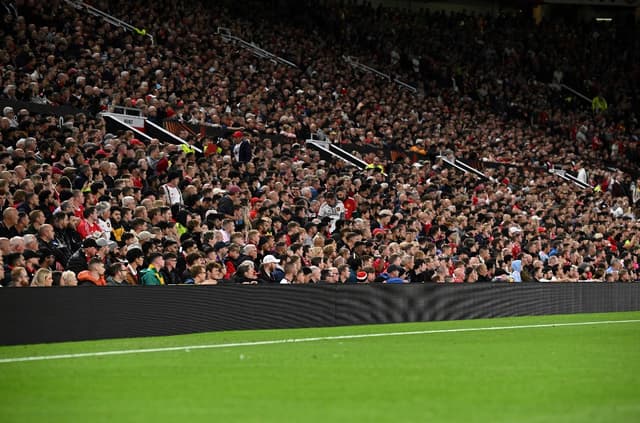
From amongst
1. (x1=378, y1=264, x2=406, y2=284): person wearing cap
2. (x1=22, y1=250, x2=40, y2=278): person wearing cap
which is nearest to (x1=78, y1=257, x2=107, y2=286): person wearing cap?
(x1=22, y1=250, x2=40, y2=278): person wearing cap

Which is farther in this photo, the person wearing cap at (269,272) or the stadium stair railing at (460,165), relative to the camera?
the stadium stair railing at (460,165)

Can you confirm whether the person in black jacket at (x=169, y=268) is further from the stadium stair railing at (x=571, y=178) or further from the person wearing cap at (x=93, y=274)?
the stadium stair railing at (x=571, y=178)

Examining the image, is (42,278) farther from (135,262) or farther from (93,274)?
(135,262)

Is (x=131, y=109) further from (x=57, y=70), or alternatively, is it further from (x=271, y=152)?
(x=271, y=152)

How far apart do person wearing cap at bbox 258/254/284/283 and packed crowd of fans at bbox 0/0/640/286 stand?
4 cm

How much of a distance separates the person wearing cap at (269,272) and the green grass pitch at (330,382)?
2872mm

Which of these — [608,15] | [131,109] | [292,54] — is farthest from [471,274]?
[608,15]

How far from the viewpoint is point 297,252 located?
1841 centimetres

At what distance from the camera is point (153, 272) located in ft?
48.7

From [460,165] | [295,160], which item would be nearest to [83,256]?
[295,160]

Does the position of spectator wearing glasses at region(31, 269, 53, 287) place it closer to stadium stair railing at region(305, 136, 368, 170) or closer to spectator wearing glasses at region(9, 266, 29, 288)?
spectator wearing glasses at region(9, 266, 29, 288)

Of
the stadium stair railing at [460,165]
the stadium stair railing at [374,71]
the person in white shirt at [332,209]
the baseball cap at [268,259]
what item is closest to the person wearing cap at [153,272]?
the baseball cap at [268,259]

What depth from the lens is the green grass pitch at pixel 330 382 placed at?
7008 mm

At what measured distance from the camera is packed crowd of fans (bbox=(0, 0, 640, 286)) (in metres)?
16.3
